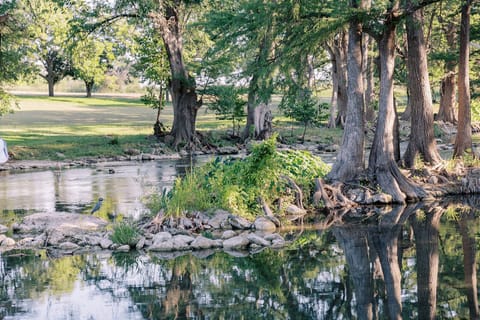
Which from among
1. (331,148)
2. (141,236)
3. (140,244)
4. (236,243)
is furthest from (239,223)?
(331,148)

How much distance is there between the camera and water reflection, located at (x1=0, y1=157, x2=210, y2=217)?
65.6ft

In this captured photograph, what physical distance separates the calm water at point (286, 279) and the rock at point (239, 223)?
1236 mm

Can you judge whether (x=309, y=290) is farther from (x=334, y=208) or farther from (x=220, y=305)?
(x=334, y=208)

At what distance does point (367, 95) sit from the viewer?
48688 millimetres

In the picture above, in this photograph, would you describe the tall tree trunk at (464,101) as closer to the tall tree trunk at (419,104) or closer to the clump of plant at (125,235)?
the tall tree trunk at (419,104)

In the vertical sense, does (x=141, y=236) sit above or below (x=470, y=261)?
below

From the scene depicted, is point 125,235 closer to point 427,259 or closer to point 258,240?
point 258,240

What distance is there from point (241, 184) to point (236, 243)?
135 inches

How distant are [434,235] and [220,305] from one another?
594 centimetres

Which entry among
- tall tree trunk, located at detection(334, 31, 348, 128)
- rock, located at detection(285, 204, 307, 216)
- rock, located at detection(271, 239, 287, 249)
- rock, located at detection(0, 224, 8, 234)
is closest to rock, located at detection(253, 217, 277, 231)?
rock, located at detection(271, 239, 287, 249)

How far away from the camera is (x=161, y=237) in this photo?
14.7 meters

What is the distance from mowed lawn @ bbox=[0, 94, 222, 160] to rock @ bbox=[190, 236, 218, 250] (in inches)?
852

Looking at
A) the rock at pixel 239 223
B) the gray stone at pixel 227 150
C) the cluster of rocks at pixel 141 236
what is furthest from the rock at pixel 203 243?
the gray stone at pixel 227 150

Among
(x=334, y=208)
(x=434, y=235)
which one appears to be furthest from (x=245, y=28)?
(x=434, y=235)
